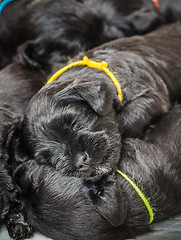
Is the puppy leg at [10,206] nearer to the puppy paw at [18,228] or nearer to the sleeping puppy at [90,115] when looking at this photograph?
the puppy paw at [18,228]

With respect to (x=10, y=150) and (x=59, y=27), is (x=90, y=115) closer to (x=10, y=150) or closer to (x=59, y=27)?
(x=10, y=150)

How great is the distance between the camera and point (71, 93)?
250 cm

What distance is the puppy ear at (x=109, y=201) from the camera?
2326 mm

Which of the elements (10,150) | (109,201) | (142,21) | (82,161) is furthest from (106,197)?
(142,21)

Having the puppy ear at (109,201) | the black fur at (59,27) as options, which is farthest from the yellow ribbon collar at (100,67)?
the black fur at (59,27)

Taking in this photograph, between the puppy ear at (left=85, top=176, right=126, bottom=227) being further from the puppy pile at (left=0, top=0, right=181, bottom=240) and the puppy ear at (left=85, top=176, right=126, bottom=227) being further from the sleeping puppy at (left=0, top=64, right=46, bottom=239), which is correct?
the sleeping puppy at (left=0, top=64, right=46, bottom=239)

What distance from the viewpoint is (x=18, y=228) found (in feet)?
8.59

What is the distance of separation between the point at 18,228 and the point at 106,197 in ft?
2.29

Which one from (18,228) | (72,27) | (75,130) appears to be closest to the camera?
(75,130)

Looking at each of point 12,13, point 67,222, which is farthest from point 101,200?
point 12,13

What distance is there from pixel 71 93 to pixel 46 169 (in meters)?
0.56

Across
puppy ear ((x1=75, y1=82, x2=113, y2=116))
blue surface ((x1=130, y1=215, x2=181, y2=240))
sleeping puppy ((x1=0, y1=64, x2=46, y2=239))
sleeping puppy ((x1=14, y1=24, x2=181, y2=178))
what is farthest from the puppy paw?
puppy ear ((x1=75, y1=82, x2=113, y2=116))

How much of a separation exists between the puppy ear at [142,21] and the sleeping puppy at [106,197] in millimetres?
1903

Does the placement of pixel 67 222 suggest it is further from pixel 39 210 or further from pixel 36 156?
pixel 36 156
